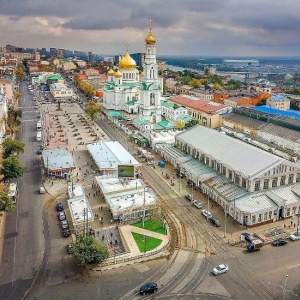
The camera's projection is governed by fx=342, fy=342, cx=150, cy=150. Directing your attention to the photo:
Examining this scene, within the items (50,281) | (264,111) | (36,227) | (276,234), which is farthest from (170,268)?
(264,111)

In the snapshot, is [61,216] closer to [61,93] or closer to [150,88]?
[150,88]

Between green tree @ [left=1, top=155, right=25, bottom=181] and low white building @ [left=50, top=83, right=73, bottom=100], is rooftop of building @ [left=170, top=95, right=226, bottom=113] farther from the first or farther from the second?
green tree @ [left=1, top=155, right=25, bottom=181]

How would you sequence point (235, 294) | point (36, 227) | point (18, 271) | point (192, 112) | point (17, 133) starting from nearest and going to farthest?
point (235, 294), point (18, 271), point (36, 227), point (17, 133), point (192, 112)

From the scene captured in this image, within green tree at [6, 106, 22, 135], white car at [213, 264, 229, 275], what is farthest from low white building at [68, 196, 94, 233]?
green tree at [6, 106, 22, 135]

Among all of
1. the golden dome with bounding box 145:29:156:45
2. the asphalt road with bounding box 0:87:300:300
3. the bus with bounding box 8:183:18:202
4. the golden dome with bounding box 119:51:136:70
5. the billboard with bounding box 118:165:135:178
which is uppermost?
the golden dome with bounding box 145:29:156:45

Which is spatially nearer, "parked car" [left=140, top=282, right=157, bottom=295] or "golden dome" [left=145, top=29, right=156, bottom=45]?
"parked car" [left=140, top=282, right=157, bottom=295]

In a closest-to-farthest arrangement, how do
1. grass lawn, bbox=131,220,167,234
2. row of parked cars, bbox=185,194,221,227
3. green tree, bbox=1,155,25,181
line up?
grass lawn, bbox=131,220,167,234, row of parked cars, bbox=185,194,221,227, green tree, bbox=1,155,25,181

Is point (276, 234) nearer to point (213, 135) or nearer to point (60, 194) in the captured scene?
point (213, 135)
